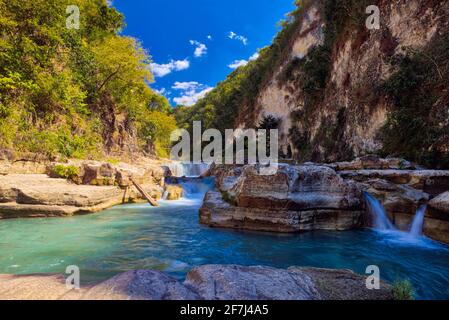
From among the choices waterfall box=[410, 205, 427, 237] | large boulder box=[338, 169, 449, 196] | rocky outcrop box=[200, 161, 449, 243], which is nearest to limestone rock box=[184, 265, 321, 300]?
rocky outcrop box=[200, 161, 449, 243]

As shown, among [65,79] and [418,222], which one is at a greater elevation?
[65,79]

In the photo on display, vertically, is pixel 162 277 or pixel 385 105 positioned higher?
pixel 385 105

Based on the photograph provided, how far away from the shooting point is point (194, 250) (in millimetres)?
6246

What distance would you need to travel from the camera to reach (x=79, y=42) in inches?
725

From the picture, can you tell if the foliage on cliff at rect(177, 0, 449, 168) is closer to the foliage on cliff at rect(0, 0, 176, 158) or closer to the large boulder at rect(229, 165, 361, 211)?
the large boulder at rect(229, 165, 361, 211)

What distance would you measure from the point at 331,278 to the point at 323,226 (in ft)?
15.8

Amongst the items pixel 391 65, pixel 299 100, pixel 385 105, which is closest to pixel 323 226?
pixel 385 105

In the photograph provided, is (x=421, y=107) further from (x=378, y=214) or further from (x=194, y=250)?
(x=194, y=250)

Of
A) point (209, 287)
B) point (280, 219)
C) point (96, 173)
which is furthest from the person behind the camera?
point (96, 173)

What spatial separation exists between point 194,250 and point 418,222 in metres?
6.04

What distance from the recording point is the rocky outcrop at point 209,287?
2516 millimetres

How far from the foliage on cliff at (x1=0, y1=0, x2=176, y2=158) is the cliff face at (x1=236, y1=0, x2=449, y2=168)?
1598cm

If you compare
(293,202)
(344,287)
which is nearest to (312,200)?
(293,202)

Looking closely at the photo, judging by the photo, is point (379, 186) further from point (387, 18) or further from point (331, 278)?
point (387, 18)
